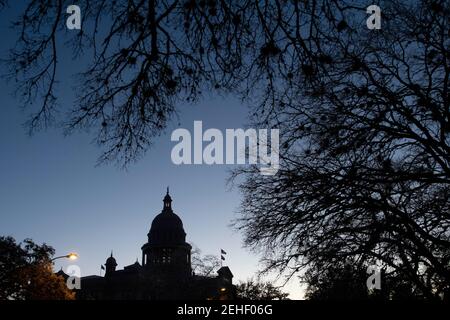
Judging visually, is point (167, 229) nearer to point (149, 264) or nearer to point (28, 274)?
point (149, 264)

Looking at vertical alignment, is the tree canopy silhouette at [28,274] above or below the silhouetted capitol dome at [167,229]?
below

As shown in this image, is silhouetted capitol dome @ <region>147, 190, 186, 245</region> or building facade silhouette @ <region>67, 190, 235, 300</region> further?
silhouetted capitol dome @ <region>147, 190, 186, 245</region>

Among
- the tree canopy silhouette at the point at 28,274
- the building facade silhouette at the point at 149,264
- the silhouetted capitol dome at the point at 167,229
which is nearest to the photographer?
the tree canopy silhouette at the point at 28,274

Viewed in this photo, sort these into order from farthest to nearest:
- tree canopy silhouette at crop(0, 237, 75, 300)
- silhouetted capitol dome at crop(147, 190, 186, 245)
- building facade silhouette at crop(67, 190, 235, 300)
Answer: silhouetted capitol dome at crop(147, 190, 186, 245) → building facade silhouette at crop(67, 190, 235, 300) → tree canopy silhouette at crop(0, 237, 75, 300)

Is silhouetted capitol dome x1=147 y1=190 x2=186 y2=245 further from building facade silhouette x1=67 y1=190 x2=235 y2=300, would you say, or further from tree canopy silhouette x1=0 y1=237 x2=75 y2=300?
tree canopy silhouette x1=0 y1=237 x2=75 y2=300

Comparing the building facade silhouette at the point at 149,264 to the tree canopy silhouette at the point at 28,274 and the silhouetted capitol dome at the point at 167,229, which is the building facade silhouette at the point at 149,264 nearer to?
the silhouetted capitol dome at the point at 167,229

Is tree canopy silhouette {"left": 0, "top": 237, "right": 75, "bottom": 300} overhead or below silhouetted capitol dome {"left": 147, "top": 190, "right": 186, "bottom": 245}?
below

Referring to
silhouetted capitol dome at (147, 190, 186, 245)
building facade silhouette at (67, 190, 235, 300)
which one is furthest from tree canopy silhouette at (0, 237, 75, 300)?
silhouetted capitol dome at (147, 190, 186, 245)

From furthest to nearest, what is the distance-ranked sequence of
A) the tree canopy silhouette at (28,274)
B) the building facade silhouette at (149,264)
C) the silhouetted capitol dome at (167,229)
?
1. the silhouetted capitol dome at (167,229)
2. the building facade silhouette at (149,264)
3. the tree canopy silhouette at (28,274)

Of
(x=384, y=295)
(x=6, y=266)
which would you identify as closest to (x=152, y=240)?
(x=6, y=266)

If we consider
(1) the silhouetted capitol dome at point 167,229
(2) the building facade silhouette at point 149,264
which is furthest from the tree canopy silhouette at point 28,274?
(1) the silhouetted capitol dome at point 167,229

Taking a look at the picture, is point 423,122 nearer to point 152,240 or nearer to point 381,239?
point 381,239

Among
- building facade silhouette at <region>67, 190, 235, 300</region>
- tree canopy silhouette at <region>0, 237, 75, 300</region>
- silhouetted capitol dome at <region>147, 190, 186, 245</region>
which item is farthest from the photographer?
silhouetted capitol dome at <region>147, 190, 186, 245</region>
